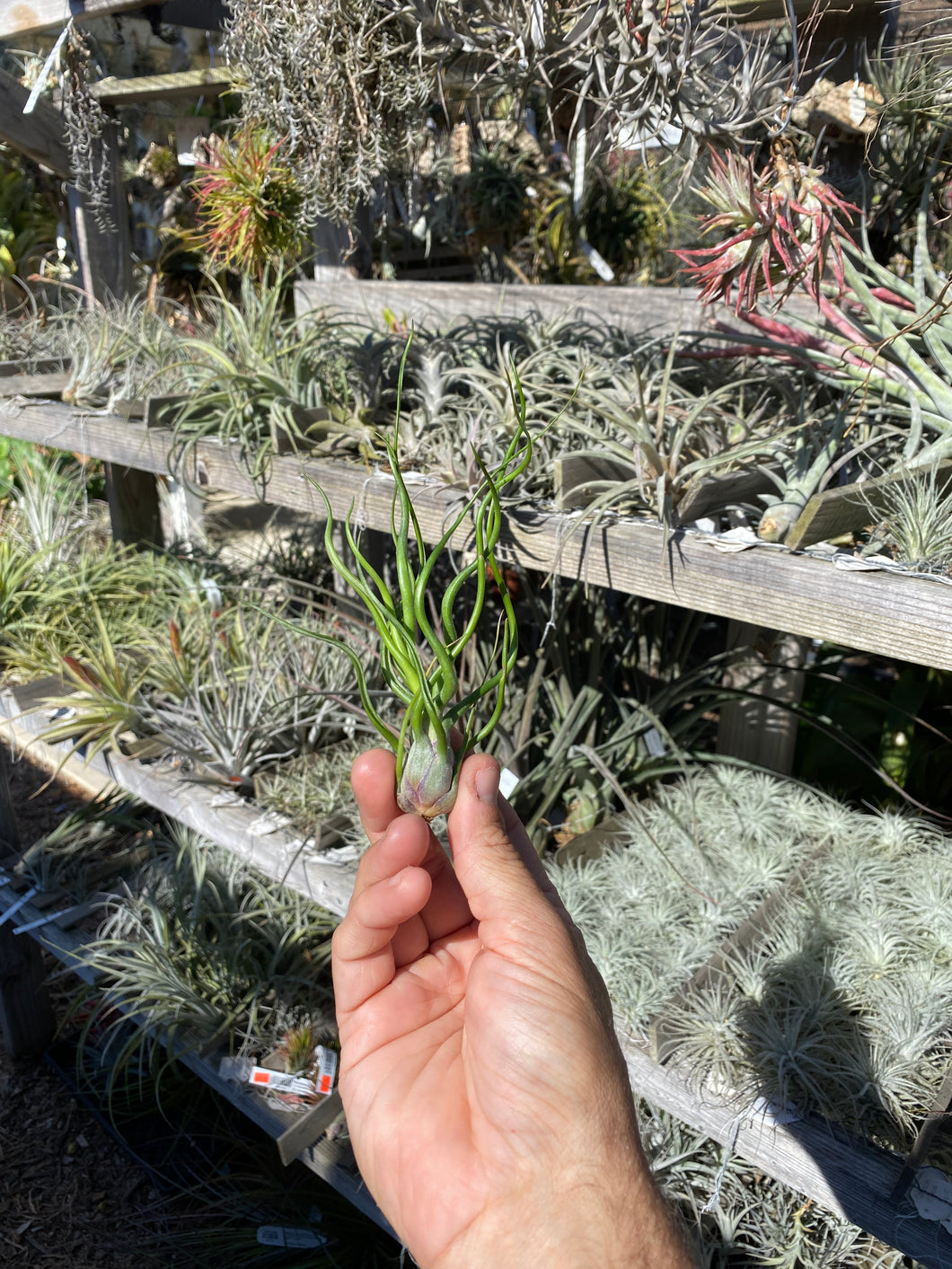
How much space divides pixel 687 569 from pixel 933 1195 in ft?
3.25

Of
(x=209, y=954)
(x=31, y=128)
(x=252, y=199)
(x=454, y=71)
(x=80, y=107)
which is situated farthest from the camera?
(x=31, y=128)

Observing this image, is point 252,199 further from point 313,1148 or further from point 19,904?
point 313,1148

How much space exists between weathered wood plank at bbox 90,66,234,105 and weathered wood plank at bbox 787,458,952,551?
313 centimetres

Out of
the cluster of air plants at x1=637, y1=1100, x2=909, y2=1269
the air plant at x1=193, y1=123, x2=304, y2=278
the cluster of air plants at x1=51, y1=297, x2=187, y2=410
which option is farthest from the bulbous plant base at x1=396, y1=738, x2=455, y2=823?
the cluster of air plants at x1=51, y1=297, x2=187, y2=410

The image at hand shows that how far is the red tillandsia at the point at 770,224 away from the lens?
1.31 meters

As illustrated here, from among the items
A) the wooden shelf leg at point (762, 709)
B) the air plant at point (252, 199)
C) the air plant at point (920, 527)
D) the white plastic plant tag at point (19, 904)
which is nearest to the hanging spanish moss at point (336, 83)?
the air plant at point (252, 199)

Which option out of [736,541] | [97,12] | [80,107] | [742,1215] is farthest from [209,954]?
[97,12]

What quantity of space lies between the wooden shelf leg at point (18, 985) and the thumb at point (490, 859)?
291cm

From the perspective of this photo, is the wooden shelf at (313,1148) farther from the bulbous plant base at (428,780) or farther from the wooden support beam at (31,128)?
the wooden support beam at (31,128)

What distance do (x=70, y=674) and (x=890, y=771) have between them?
2.54 m

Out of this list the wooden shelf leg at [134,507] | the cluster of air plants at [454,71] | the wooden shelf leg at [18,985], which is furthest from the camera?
the wooden shelf leg at [134,507]

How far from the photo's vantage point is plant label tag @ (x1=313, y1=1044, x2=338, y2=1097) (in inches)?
93.1

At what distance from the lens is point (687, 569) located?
4.61 feet

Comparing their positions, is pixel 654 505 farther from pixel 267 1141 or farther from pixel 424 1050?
pixel 267 1141
